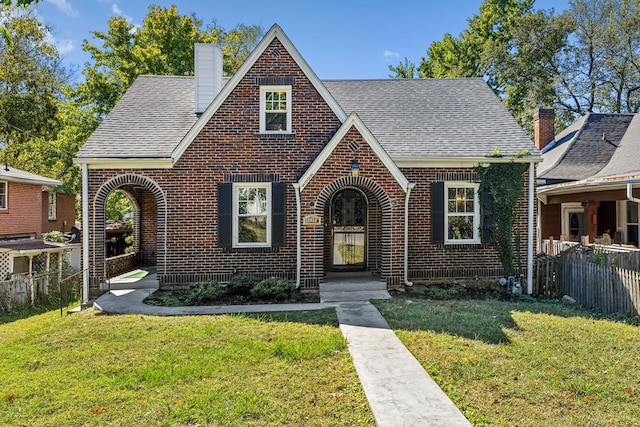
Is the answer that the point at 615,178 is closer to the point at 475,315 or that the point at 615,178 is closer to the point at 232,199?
the point at 475,315

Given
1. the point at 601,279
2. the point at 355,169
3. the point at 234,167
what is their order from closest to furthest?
the point at 601,279, the point at 355,169, the point at 234,167

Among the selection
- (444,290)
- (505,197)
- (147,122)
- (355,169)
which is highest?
(147,122)

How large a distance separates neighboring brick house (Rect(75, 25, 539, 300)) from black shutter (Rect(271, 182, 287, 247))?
0.09ft

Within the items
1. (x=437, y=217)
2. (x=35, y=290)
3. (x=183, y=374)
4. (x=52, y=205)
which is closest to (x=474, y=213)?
(x=437, y=217)

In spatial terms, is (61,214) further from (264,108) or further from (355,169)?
(355,169)

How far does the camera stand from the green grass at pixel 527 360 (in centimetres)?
420

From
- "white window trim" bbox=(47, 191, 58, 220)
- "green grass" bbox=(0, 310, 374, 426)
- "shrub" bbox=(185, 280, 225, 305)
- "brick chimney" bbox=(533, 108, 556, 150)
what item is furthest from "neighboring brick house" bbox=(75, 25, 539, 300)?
"white window trim" bbox=(47, 191, 58, 220)

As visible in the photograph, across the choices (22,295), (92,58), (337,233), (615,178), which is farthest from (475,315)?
(92,58)

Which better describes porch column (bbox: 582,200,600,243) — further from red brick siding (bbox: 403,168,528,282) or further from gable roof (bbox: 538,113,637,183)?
red brick siding (bbox: 403,168,528,282)

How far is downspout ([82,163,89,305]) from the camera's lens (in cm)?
999

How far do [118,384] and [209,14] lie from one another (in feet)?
99.0

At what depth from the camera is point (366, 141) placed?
10.0 meters

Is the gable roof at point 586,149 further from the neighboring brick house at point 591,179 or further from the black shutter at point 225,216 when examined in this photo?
the black shutter at point 225,216

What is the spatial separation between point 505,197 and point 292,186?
5825mm
